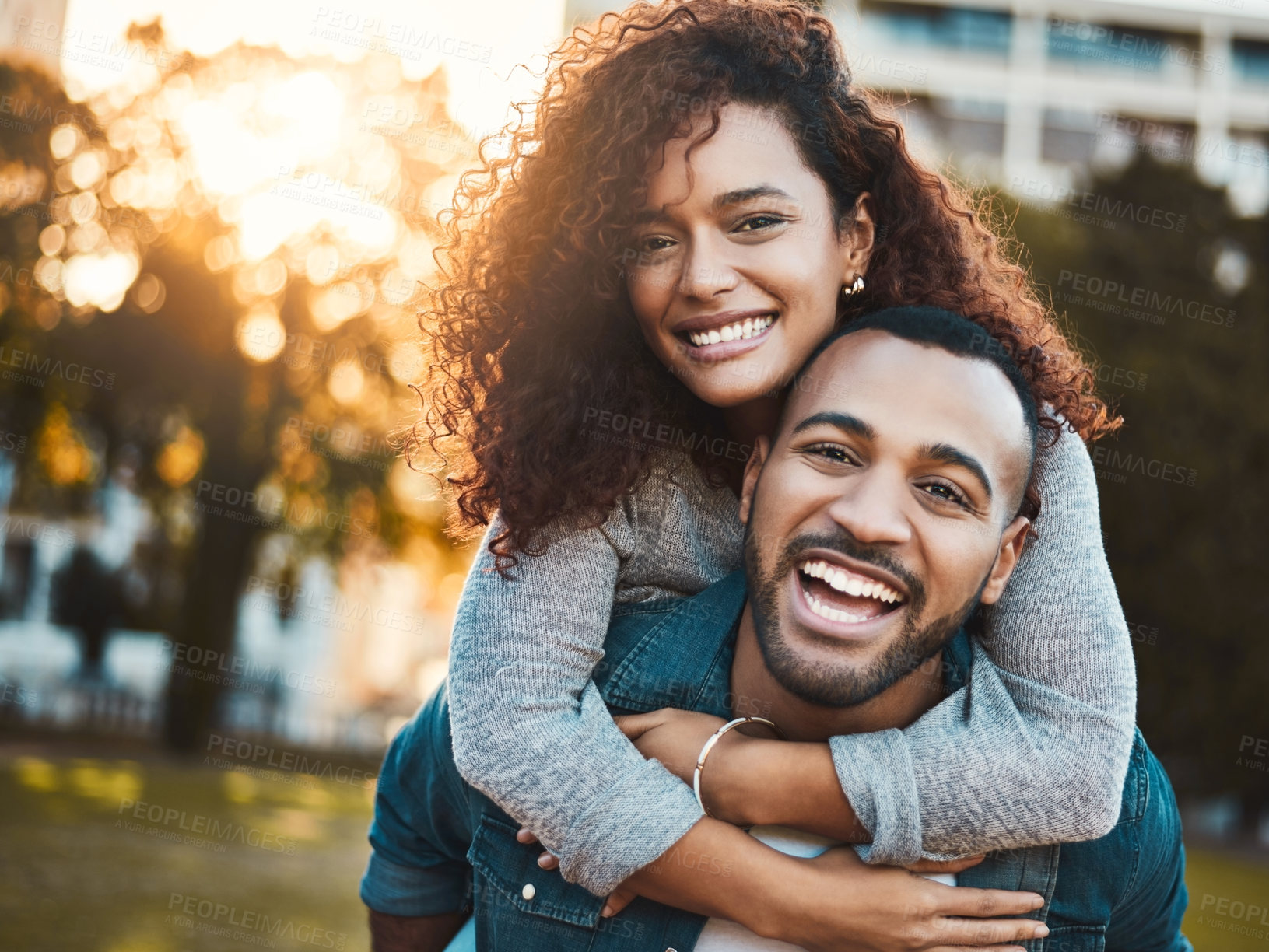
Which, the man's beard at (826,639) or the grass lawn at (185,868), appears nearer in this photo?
the man's beard at (826,639)

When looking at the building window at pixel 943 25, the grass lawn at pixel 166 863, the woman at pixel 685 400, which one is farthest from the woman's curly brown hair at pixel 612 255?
the building window at pixel 943 25

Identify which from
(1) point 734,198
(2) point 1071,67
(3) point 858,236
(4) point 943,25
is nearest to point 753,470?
(1) point 734,198

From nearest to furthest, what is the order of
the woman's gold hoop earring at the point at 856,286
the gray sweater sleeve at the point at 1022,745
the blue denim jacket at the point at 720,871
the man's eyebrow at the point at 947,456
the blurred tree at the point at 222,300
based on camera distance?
the gray sweater sleeve at the point at 1022,745 → the man's eyebrow at the point at 947,456 → the blue denim jacket at the point at 720,871 → the woman's gold hoop earring at the point at 856,286 → the blurred tree at the point at 222,300

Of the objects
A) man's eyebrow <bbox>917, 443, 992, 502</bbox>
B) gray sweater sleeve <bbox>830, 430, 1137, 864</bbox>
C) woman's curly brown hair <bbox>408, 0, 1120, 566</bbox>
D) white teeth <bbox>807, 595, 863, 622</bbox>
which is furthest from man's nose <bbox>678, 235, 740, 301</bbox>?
gray sweater sleeve <bbox>830, 430, 1137, 864</bbox>

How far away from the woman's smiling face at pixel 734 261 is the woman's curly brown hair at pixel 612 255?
0.07m

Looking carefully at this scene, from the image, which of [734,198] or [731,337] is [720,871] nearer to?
[731,337]

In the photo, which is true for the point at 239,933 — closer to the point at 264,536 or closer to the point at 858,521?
the point at 858,521

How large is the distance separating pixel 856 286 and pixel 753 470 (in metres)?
0.71

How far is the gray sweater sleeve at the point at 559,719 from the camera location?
247 centimetres

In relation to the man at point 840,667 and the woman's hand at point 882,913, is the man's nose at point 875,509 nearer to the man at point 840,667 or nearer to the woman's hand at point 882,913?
the man at point 840,667

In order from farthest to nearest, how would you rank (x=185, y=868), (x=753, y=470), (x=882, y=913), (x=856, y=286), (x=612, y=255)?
(x=185, y=868), (x=856, y=286), (x=612, y=255), (x=753, y=470), (x=882, y=913)

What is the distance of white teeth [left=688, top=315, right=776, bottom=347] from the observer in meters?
3.04

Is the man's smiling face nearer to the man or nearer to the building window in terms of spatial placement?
the man

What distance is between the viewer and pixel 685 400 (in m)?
3.35
